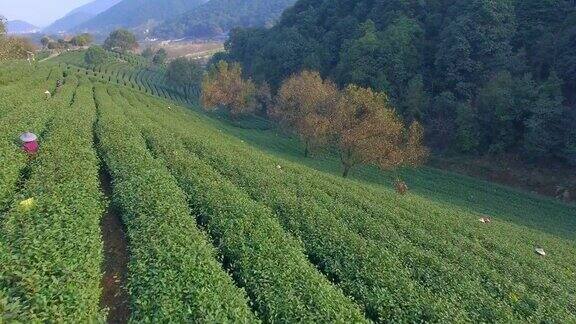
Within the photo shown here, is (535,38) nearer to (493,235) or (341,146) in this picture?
(341,146)

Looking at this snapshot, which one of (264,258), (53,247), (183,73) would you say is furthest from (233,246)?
(183,73)

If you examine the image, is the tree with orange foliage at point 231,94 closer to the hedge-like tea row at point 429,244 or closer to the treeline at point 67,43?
the hedge-like tea row at point 429,244

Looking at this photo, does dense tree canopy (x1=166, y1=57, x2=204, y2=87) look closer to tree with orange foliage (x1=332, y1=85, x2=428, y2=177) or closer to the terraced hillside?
tree with orange foliage (x1=332, y1=85, x2=428, y2=177)

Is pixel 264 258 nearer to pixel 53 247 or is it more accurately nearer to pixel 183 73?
pixel 53 247

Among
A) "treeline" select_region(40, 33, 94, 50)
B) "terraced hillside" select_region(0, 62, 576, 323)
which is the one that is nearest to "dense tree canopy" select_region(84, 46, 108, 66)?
"treeline" select_region(40, 33, 94, 50)

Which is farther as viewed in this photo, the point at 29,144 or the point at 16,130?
the point at 16,130
